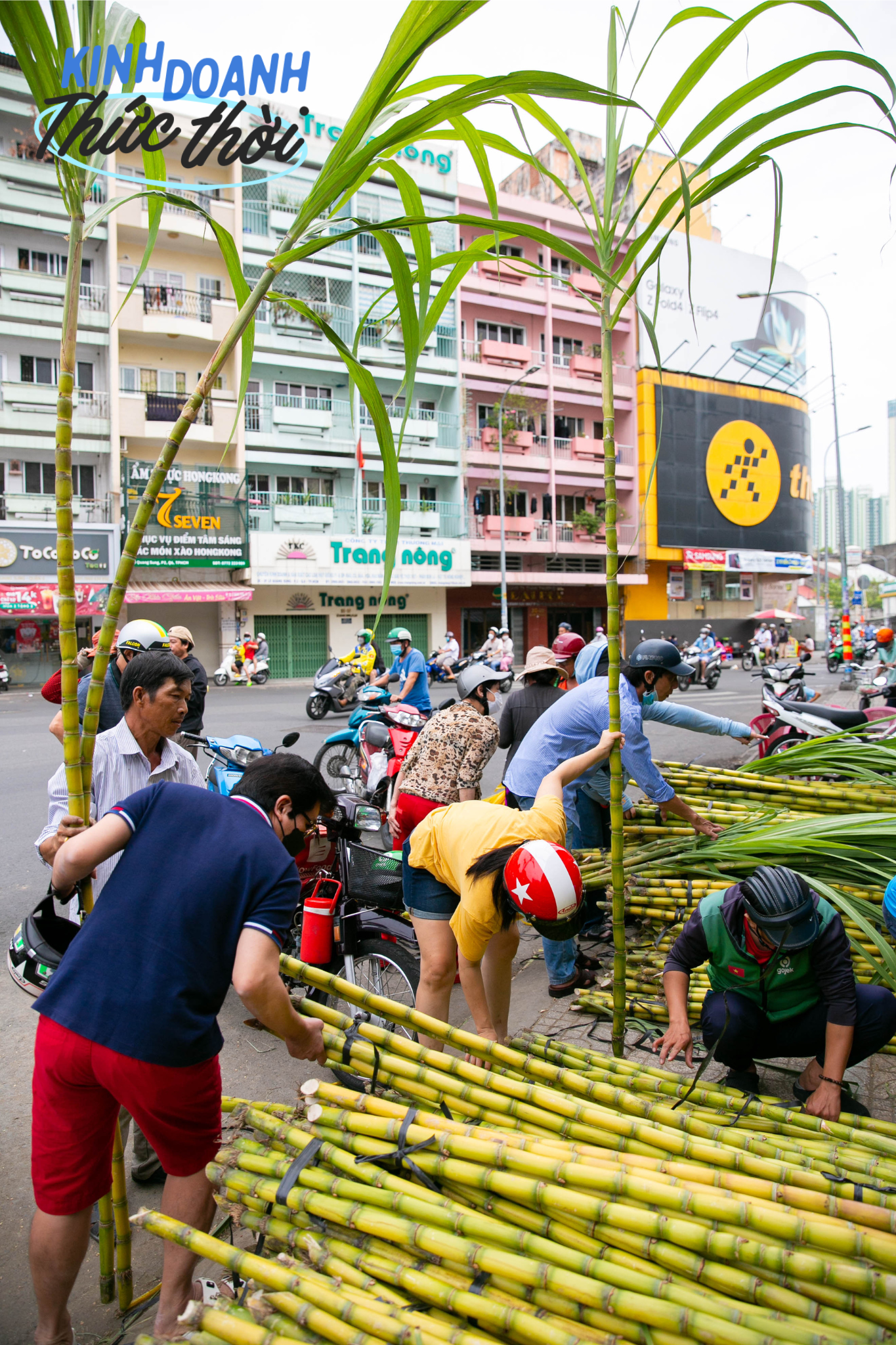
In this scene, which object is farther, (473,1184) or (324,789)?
(324,789)

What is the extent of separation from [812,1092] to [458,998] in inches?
71.8

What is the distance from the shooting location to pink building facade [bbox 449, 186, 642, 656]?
31469 millimetres

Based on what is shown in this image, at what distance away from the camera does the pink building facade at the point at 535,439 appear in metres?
31.5

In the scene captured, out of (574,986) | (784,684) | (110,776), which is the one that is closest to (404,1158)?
(110,776)

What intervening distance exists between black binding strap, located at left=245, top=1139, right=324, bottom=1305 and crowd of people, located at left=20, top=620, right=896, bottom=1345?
19cm

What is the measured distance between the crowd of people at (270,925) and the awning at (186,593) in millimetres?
21232

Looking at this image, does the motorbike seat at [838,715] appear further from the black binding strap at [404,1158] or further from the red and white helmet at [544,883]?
the black binding strap at [404,1158]

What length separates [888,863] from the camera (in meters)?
3.52

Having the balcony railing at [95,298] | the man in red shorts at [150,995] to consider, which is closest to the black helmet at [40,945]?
the man in red shorts at [150,995]

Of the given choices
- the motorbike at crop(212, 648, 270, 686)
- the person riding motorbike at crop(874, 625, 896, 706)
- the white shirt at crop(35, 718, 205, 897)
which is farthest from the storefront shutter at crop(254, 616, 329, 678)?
the white shirt at crop(35, 718, 205, 897)

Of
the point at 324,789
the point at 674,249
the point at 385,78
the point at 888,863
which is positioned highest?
the point at 674,249

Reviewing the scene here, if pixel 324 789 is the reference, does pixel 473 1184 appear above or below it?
below

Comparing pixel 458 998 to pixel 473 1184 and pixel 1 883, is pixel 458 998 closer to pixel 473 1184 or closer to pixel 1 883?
pixel 473 1184

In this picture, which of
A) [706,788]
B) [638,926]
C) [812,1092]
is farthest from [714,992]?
[706,788]
